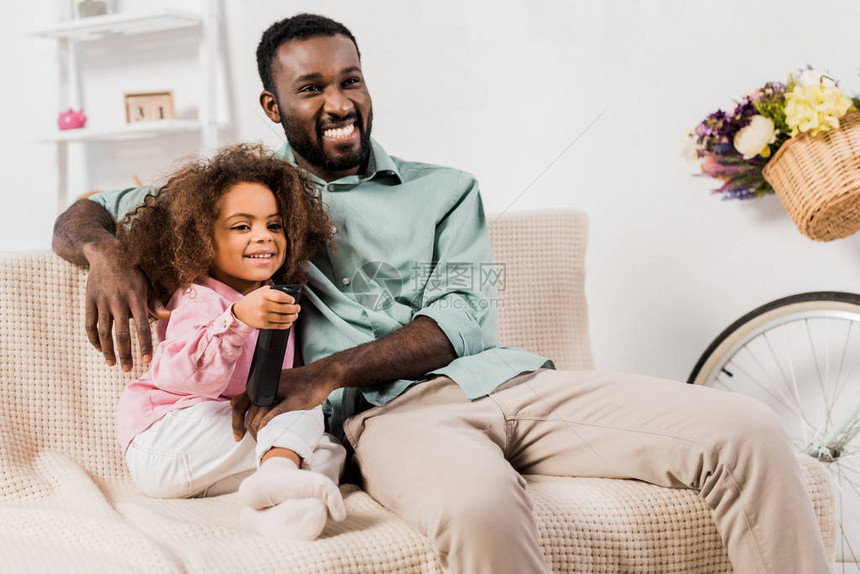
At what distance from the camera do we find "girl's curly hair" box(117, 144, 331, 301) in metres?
1.31

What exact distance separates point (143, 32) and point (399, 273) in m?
1.54

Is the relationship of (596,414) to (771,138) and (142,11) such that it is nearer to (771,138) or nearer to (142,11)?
(771,138)

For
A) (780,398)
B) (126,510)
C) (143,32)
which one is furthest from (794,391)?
(143,32)

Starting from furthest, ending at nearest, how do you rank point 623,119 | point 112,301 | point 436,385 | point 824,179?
point 623,119
point 824,179
point 436,385
point 112,301

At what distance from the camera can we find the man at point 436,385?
1120 millimetres

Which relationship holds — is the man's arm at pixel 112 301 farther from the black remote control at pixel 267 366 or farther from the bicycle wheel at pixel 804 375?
the bicycle wheel at pixel 804 375

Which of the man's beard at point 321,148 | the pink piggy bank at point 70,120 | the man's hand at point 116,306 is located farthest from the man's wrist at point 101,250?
the pink piggy bank at point 70,120

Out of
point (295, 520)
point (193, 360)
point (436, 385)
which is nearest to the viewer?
point (295, 520)

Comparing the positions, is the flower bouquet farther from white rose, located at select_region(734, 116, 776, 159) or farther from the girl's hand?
the girl's hand

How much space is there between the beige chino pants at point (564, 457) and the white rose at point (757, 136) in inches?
25.4

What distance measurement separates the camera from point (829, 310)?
1.85m

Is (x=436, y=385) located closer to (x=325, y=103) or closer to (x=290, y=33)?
(x=325, y=103)

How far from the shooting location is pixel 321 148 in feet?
5.14

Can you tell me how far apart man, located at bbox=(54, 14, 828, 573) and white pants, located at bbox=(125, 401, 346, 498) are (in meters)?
0.03
